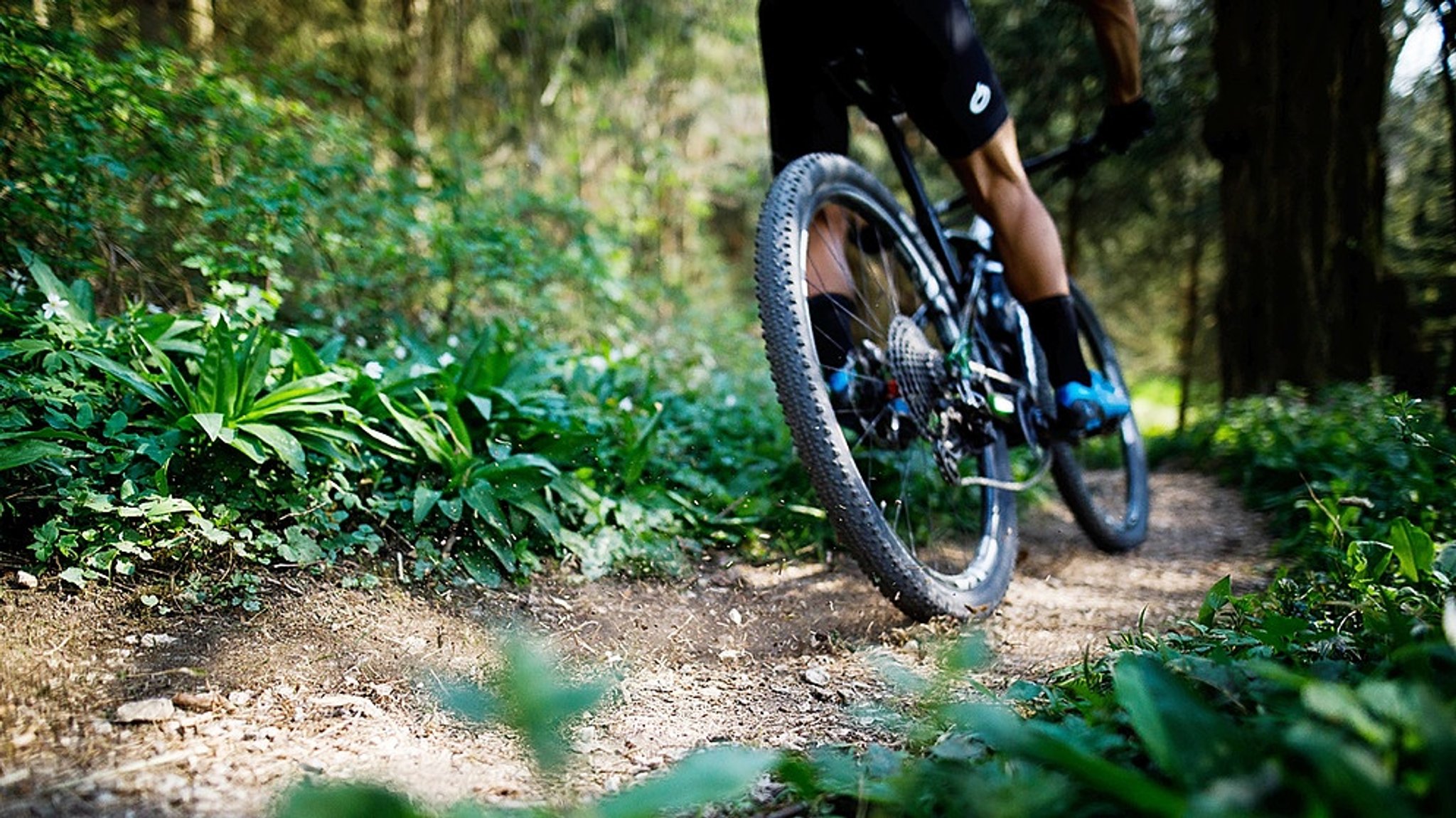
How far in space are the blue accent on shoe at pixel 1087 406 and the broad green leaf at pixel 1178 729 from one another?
1.56 metres

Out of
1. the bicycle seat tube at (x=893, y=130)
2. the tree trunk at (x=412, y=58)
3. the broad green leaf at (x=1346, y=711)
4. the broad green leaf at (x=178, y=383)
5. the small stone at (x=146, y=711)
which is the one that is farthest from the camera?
the tree trunk at (x=412, y=58)

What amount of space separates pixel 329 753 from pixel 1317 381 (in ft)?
16.2

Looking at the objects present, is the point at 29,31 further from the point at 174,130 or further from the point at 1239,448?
the point at 1239,448

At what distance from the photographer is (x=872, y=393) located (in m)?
2.18

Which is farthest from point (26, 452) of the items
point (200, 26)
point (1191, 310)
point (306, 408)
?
point (1191, 310)

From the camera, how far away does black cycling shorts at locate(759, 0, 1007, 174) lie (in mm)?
2109

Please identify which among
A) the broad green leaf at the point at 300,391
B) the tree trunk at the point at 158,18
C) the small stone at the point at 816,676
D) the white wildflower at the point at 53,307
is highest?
the tree trunk at the point at 158,18

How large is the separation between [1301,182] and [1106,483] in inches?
77.9

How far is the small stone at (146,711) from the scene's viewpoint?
4.21 ft

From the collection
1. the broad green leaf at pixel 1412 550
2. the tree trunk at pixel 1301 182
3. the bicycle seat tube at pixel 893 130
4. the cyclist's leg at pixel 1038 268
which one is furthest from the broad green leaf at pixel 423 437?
the tree trunk at pixel 1301 182

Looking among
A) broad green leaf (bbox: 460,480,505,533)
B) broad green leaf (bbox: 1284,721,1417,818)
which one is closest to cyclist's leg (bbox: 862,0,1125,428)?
broad green leaf (bbox: 460,480,505,533)

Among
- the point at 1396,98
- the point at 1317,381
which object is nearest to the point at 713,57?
the point at 1396,98

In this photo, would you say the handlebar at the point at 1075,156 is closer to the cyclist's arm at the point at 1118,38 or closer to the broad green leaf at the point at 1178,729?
the cyclist's arm at the point at 1118,38

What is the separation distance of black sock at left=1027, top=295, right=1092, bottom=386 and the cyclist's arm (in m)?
0.77
